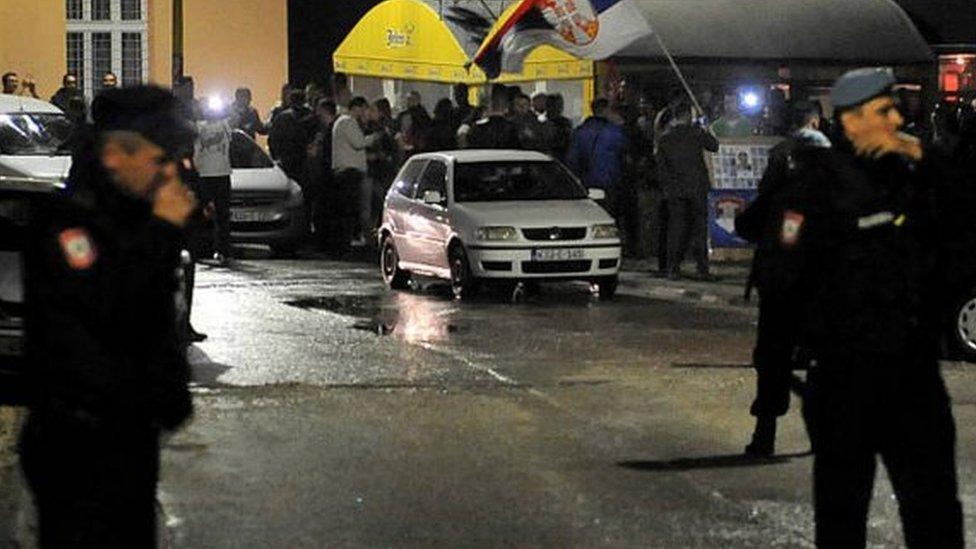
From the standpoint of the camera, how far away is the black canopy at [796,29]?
29500 mm

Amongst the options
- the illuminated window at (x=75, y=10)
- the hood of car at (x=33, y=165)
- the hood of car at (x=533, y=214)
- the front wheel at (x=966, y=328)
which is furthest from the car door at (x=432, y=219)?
the illuminated window at (x=75, y=10)

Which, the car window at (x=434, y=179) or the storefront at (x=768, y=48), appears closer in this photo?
the car window at (x=434, y=179)

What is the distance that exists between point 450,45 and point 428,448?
19.7 metres

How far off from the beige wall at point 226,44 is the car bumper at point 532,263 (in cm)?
1751

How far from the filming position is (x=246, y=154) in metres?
27.0

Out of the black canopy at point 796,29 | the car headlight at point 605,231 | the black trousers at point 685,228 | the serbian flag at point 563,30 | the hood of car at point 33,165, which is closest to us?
the car headlight at point 605,231

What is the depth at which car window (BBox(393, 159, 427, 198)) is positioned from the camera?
21.9 m

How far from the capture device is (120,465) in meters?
5.95

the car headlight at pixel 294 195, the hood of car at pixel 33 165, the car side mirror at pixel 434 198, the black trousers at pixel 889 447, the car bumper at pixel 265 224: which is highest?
the black trousers at pixel 889 447

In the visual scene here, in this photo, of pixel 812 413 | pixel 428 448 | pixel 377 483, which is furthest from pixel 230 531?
pixel 812 413

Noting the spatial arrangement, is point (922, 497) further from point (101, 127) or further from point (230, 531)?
point (230, 531)

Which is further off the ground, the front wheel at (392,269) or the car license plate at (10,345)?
the car license plate at (10,345)

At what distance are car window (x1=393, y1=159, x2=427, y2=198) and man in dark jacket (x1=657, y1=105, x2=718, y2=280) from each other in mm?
2486

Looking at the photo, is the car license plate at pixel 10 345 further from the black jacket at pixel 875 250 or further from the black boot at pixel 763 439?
the black jacket at pixel 875 250
